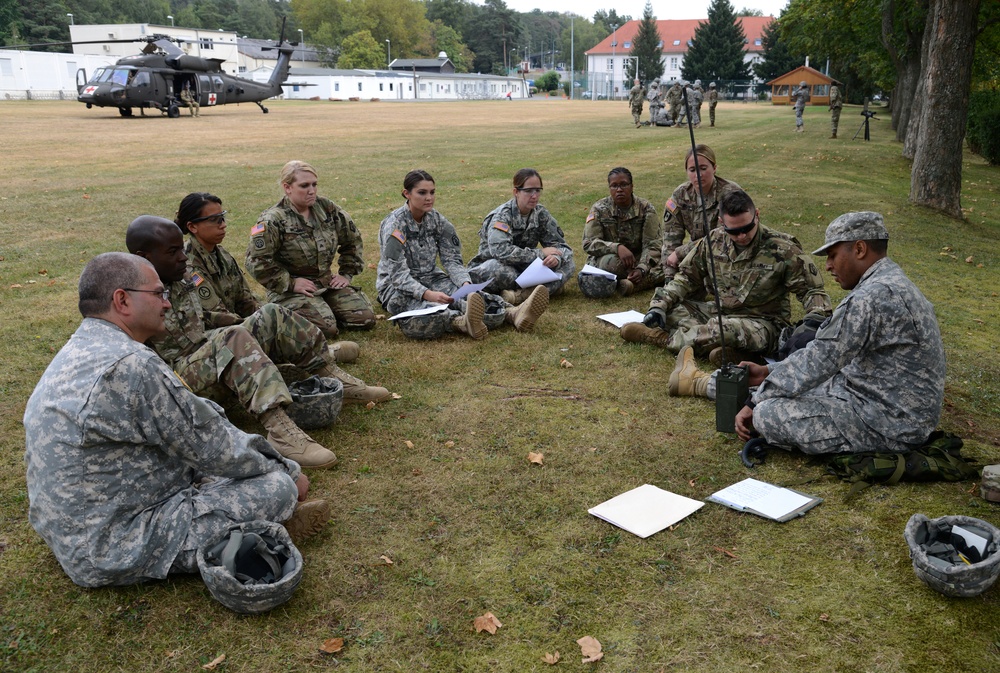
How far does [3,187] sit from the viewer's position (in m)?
15.8

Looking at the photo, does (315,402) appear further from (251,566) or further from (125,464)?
(125,464)

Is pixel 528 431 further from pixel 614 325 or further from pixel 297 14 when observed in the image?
pixel 297 14

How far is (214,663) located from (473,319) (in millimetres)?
4429

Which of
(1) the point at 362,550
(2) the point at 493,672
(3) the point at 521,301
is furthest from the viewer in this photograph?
(3) the point at 521,301

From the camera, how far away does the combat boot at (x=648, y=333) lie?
279 inches

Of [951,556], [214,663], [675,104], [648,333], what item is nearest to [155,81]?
[675,104]

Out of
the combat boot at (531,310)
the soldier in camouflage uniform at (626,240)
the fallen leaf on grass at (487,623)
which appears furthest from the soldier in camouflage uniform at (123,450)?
the soldier in camouflage uniform at (626,240)

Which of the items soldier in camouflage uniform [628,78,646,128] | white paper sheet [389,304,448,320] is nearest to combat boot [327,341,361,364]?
white paper sheet [389,304,448,320]

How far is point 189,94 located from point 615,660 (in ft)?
143

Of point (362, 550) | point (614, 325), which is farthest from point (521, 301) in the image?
point (362, 550)

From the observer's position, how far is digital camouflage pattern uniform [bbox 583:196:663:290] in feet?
29.4

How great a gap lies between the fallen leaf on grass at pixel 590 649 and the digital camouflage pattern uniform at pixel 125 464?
5.27 ft

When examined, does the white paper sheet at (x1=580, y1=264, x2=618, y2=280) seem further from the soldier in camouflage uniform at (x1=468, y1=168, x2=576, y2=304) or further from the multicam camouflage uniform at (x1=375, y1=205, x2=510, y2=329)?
the multicam camouflage uniform at (x1=375, y1=205, x2=510, y2=329)

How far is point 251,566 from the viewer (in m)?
3.53
